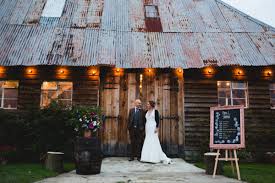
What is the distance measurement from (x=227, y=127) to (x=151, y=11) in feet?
30.3

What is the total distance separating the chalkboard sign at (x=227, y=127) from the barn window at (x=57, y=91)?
662cm

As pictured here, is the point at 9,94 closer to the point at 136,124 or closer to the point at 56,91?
the point at 56,91

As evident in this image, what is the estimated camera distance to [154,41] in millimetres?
13648

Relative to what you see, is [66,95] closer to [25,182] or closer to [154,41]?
[154,41]

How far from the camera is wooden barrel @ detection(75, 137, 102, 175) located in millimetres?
7855

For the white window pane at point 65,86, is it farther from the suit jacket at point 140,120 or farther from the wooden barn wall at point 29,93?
the suit jacket at point 140,120

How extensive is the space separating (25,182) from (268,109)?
9965mm

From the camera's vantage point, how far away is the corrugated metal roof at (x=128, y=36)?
1245cm

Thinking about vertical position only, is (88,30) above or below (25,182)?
above

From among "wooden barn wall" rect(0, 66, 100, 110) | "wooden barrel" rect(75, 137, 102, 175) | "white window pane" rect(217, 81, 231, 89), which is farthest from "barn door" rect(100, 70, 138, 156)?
"wooden barrel" rect(75, 137, 102, 175)

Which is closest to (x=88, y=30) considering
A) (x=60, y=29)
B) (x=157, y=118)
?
(x=60, y=29)

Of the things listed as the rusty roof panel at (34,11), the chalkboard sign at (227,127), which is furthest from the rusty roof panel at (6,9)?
the chalkboard sign at (227,127)

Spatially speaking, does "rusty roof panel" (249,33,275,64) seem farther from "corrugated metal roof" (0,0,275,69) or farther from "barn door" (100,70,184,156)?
"barn door" (100,70,184,156)

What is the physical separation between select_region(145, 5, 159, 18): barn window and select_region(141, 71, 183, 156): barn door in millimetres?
3534
